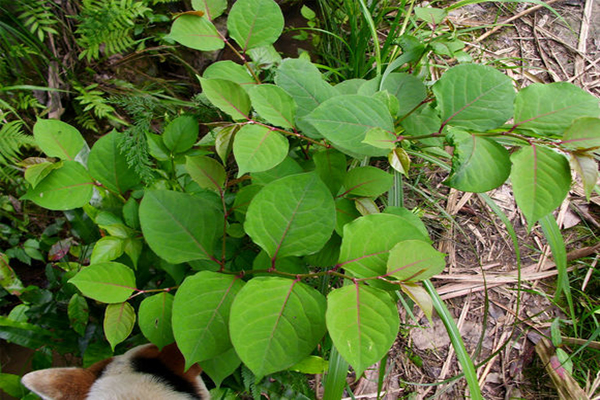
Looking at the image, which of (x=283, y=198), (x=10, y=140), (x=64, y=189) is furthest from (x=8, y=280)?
(x=283, y=198)

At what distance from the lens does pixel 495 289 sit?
69.7 inches

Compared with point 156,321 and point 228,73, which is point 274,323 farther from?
point 228,73

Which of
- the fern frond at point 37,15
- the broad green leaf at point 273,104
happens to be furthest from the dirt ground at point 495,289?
the fern frond at point 37,15

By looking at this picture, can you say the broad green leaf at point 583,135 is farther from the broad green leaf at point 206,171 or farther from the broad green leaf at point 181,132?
the broad green leaf at point 181,132

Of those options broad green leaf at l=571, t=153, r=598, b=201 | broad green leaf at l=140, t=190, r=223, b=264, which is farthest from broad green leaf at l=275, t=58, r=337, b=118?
broad green leaf at l=571, t=153, r=598, b=201

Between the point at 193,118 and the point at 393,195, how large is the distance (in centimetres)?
77

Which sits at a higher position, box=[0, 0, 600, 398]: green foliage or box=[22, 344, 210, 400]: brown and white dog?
box=[0, 0, 600, 398]: green foliage

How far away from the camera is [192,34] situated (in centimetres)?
104

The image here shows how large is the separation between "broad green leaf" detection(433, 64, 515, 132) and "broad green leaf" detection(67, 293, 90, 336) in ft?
3.90

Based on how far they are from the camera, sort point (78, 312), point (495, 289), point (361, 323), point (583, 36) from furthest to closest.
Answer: point (583, 36) < point (495, 289) < point (78, 312) < point (361, 323)

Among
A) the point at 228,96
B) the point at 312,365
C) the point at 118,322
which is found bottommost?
the point at 312,365

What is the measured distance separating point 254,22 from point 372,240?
0.68 metres

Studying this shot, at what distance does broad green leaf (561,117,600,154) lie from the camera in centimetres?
75

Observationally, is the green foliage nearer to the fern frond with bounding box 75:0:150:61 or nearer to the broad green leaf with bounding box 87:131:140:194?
the broad green leaf with bounding box 87:131:140:194
